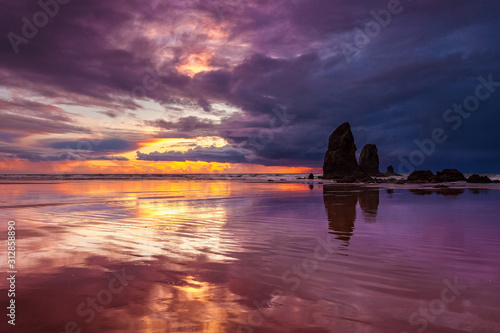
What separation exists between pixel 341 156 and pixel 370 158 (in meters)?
35.7

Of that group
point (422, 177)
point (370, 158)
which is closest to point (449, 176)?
point (422, 177)

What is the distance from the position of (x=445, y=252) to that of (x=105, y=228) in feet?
34.9

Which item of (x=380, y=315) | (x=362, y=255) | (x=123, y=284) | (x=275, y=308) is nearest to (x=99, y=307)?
(x=123, y=284)

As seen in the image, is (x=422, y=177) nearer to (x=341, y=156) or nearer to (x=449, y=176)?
(x=449, y=176)

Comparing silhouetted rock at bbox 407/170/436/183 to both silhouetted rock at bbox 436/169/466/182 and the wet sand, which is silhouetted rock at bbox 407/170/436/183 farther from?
the wet sand

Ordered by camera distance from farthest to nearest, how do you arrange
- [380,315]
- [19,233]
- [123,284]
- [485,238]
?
[19,233], [485,238], [123,284], [380,315]

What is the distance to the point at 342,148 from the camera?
83250mm

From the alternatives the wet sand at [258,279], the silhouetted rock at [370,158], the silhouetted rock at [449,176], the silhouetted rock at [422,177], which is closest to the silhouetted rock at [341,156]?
the silhouetted rock at [449,176]

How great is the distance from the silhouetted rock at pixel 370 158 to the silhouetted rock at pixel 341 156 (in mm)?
27547

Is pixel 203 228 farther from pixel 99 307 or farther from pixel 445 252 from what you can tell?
pixel 445 252

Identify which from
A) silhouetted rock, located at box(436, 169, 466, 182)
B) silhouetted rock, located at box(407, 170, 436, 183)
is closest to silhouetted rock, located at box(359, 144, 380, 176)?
silhouetted rock, located at box(436, 169, 466, 182)

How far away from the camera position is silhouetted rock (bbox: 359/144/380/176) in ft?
360

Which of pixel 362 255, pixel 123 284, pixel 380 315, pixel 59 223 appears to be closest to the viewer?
pixel 380 315

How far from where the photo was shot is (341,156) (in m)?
82.4
